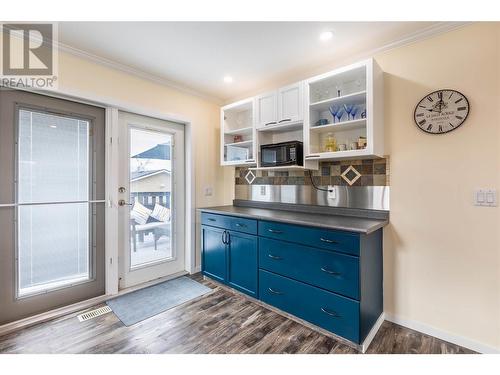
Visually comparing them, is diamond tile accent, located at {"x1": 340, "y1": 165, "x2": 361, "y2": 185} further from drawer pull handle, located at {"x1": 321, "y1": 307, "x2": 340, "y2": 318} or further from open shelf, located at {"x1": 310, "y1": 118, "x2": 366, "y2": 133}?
drawer pull handle, located at {"x1": 321, "y1": 307, "x2": 340, "y2": 318}

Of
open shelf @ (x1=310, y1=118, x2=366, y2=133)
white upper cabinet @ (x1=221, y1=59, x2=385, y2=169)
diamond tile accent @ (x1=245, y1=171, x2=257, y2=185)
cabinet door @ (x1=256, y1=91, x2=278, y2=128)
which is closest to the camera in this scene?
white upper cabinet @ (x1=221, y1=59, x2=385, y2=169)

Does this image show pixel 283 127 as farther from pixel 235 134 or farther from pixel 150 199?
pixel 150 199

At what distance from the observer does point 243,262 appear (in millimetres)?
2459

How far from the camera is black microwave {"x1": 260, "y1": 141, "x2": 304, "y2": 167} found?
93.7 inches

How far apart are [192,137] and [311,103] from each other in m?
1.66

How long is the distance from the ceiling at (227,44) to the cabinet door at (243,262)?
1.83 meters

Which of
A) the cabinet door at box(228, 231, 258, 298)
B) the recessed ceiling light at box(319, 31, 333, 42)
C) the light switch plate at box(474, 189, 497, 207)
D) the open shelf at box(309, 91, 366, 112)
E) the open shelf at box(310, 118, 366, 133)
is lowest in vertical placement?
the cabinet door at box(228, 231, 258, 298)

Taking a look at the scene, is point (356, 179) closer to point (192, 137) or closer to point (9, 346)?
point (192, 137)

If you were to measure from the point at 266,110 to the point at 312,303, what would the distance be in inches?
79.9

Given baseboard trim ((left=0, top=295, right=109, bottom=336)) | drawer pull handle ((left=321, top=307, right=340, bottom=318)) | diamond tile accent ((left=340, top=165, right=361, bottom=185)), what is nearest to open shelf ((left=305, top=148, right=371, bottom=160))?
diamond tile accent ((left=340, top=165, right=361, bottom=185))

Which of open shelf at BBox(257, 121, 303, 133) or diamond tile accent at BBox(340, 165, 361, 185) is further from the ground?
open shelf at BBox(257, 121, 303, 133)

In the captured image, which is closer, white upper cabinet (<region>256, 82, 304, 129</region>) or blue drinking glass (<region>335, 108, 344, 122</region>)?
blue drinking glass (<region>335, 108, 344, 122</region>)

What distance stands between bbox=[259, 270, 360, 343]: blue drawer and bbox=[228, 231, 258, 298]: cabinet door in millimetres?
120
